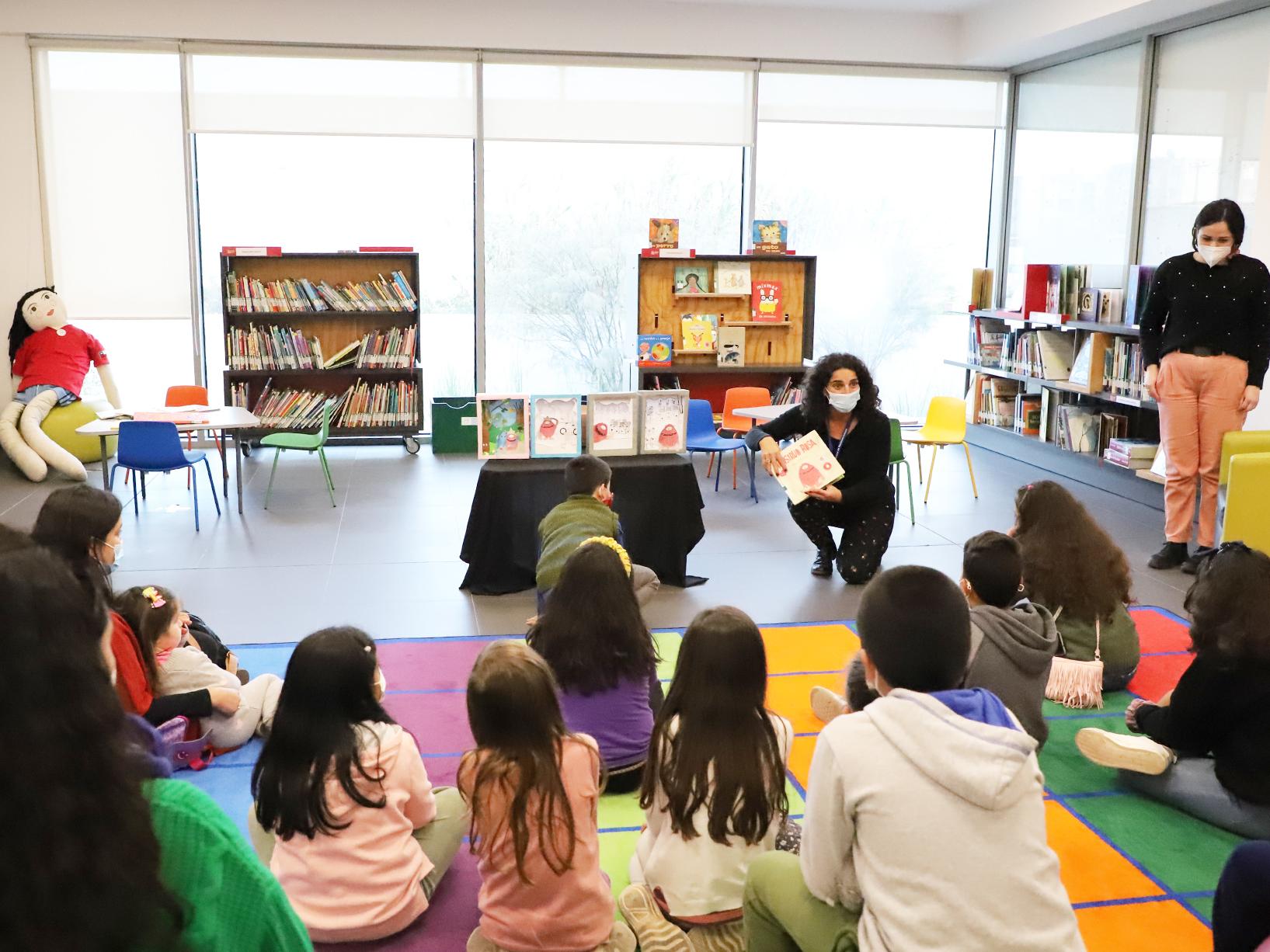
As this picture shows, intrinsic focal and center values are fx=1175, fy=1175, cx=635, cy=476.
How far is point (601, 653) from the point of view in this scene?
3.25m

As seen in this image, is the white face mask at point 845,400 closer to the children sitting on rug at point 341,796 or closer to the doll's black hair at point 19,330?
the children sitting on rug at point 341,796

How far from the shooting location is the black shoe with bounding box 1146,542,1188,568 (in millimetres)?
6152

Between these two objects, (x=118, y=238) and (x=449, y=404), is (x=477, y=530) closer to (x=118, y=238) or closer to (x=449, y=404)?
(x=449, y=404)

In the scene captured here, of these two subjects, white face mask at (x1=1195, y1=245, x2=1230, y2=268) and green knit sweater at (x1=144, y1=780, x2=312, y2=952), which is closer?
green knit sweater at (x1=144, y1=780, x2=312, y2=952)

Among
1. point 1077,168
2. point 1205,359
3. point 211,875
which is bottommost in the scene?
point 211,875

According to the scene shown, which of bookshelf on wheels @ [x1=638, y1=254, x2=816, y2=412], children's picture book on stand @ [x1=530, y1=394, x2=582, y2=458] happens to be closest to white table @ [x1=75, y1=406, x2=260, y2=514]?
children's picture book on stand @ [x1=530, y1=394, x2=582, y2=458]

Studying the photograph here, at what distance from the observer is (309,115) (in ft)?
30.7

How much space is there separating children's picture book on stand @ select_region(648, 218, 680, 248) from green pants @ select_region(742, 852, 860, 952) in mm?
7259

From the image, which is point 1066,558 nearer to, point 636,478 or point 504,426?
point 636,478

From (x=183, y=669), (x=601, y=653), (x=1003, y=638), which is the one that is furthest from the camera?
(x=183, y=669)

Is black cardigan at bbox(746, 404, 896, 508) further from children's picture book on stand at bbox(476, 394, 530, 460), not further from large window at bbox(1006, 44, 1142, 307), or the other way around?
large window at bbox(1006, 44, 1142, 307)

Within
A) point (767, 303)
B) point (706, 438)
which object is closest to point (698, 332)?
point (767, 303)

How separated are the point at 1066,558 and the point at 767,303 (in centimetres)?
540

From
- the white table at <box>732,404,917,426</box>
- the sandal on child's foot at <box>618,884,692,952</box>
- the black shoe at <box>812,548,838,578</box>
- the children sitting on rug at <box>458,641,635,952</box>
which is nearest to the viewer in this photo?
the children sitting on rug at <box>458,641,635,952</box>
